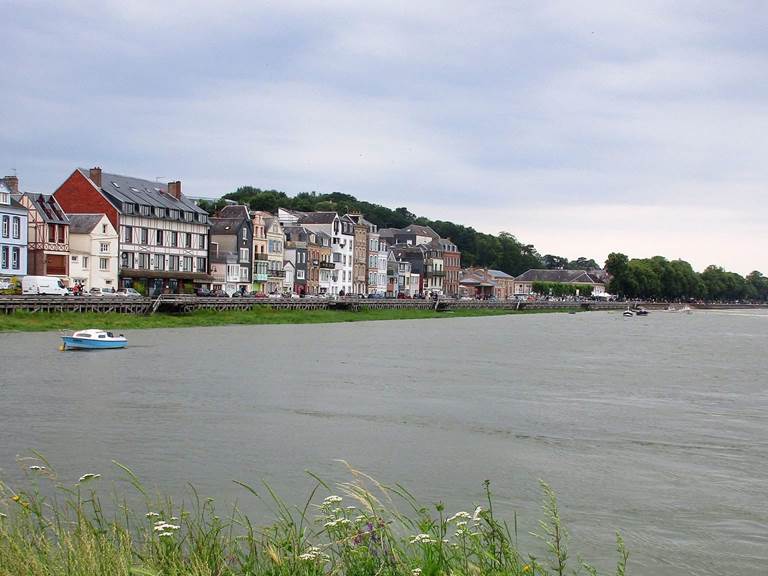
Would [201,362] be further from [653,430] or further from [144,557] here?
[144,557]

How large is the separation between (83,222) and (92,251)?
9.39 ft

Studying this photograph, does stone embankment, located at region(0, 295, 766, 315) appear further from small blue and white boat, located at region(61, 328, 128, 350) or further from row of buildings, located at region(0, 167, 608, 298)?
small blue and white boat, located at region(61, 328, 128, 350)

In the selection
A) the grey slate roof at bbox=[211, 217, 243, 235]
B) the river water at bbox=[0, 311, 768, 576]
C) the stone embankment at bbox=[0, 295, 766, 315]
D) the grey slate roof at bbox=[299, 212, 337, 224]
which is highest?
the grey slate roof at bbox=[299, 212, 337, 224]

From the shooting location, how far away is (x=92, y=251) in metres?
83.9

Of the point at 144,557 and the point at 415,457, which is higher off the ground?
the point at 144,557

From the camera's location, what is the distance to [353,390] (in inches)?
1305

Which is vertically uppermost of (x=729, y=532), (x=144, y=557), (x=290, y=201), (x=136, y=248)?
(x=290, y=201)

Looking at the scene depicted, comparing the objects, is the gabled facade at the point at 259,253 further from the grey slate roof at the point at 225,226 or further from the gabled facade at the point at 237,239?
the grey slate roof at the point at 225,226

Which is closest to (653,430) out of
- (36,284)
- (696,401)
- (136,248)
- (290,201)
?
(696,401)

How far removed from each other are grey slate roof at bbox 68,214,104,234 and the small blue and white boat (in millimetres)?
37366

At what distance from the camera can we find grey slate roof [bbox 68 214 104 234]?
83.6m

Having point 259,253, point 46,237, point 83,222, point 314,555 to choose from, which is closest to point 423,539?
point 314,555

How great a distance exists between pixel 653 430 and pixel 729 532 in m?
10.2

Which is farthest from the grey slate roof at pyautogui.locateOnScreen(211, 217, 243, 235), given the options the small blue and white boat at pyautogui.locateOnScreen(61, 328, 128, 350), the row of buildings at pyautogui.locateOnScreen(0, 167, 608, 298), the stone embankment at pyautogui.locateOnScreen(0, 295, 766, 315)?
the small blue and white boat at pyautogui.locateOnScreen(61, 328, 128, 350)
